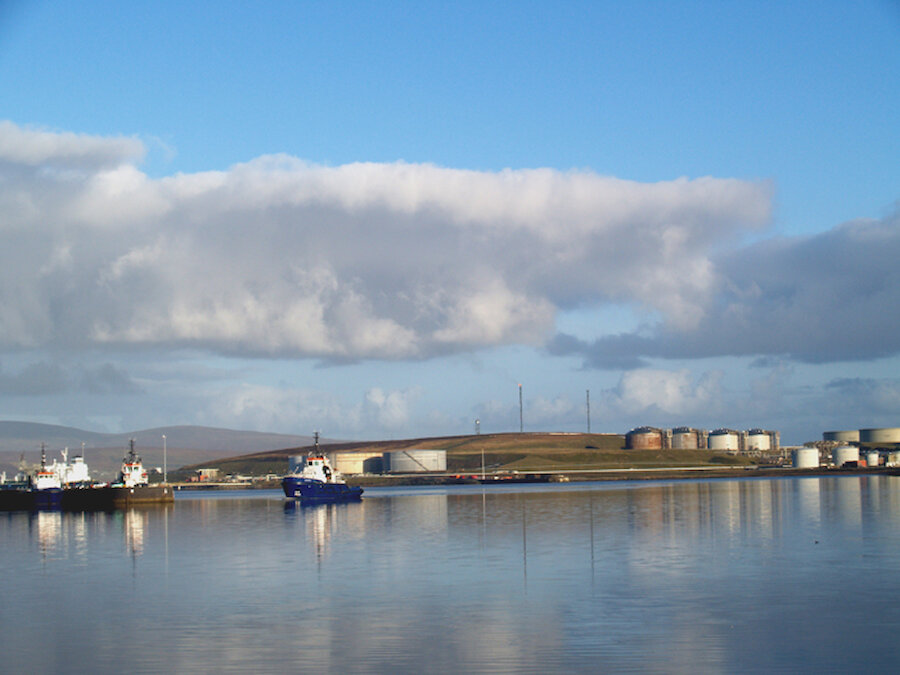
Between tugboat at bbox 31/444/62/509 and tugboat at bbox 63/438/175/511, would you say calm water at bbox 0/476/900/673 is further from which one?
tugboat at bbox 31/444/62/509

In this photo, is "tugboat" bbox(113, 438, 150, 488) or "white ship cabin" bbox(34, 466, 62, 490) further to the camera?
"tugboat" bbox(113, 438, 150, 488)

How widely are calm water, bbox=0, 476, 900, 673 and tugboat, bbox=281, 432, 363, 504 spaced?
70.7 m

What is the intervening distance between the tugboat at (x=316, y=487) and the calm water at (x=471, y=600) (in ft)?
232

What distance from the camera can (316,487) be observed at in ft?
485

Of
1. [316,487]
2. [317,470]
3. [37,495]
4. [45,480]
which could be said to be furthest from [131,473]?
[316,487]

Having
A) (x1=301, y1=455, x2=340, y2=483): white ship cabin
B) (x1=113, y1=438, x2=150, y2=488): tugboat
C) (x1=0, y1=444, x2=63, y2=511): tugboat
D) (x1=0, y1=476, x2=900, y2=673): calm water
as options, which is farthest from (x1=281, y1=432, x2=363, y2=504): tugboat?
(x1=0, y1=476, x2=900, y2=673): calm water

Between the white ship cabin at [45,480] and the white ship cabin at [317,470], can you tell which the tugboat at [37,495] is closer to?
the white ship cabin at [45,480]

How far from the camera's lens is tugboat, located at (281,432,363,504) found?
147500 millimetres

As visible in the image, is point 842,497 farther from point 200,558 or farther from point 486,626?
point 486,626

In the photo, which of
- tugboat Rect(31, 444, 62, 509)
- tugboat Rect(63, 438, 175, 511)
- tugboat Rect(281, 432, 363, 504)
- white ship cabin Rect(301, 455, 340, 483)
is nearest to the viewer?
tugboat Rect(63, 438, 175, 511)

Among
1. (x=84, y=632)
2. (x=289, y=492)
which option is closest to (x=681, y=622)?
(x=84, y=632)

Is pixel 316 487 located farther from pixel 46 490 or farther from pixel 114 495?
pixel 46 490

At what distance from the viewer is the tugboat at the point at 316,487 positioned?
484 feet

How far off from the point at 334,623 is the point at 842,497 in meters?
98.2
